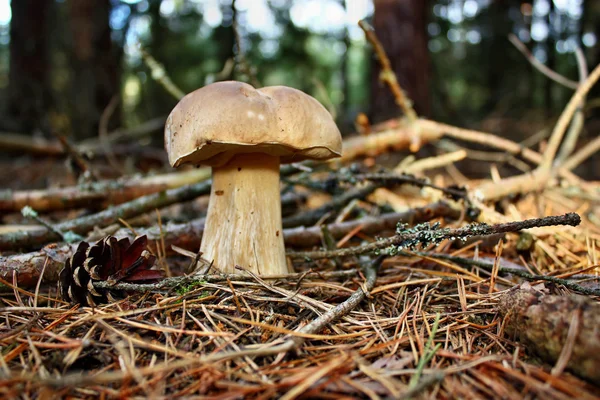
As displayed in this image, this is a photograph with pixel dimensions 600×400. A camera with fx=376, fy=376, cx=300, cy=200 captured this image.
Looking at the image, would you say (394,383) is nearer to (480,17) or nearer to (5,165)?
(5,165)

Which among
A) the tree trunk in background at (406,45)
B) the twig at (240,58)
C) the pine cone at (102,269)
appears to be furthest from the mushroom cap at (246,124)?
the tree trunk in background at (406,45)

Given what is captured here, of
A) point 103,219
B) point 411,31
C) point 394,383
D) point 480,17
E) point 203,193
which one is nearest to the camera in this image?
point 394,383

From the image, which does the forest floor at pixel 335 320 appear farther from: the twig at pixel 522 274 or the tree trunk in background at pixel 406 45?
the tree trunk in background at pixel 406 45

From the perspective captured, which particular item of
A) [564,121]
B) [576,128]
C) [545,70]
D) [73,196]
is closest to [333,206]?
[73,196]

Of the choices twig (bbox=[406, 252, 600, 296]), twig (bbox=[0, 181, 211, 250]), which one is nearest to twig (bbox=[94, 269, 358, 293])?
twig (bbox=[406, 252, 600, 296])

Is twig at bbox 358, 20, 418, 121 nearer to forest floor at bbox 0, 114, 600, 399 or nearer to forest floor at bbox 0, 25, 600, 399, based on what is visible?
forest floor at bbox 0, 25, 600, 399

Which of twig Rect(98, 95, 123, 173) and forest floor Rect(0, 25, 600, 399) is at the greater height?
twig Rect(98, 95, 123, 173)

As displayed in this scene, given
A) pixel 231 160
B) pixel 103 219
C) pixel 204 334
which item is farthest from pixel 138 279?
pixel 103 219
